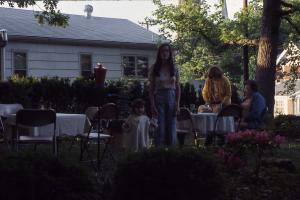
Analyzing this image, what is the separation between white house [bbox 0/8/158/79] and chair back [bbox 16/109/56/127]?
1292cm

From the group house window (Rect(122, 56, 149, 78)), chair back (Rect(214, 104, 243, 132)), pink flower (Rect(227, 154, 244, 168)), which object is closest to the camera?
pink flower (Rect(227, 154, 244, 168))

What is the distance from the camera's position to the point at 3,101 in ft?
47.9

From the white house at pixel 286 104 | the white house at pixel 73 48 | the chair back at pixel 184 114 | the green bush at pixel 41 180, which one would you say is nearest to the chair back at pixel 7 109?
the chair back at pixel 184 114

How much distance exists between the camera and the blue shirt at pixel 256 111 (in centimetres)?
1095

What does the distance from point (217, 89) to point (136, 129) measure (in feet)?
A: 10.1

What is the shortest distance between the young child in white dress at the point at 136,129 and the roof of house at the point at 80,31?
13.7m

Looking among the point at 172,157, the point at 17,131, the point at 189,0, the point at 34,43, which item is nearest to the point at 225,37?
the point at 189,0

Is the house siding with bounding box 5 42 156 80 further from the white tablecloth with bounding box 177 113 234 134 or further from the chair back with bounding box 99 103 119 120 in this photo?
the chair back with bounding box 99 103 119 120

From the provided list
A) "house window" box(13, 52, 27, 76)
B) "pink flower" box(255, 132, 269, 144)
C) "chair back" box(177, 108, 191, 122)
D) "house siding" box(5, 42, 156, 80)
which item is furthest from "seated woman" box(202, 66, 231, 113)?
"house window" box(13, 52, 27, 76)

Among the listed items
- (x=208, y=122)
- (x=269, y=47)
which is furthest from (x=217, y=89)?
(x=269, y=47)

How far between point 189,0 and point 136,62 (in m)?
3.43

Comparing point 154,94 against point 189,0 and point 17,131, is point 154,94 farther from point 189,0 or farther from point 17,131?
point 189,0

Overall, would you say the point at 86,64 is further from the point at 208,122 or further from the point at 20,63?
the point at 208,122

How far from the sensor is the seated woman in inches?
455
